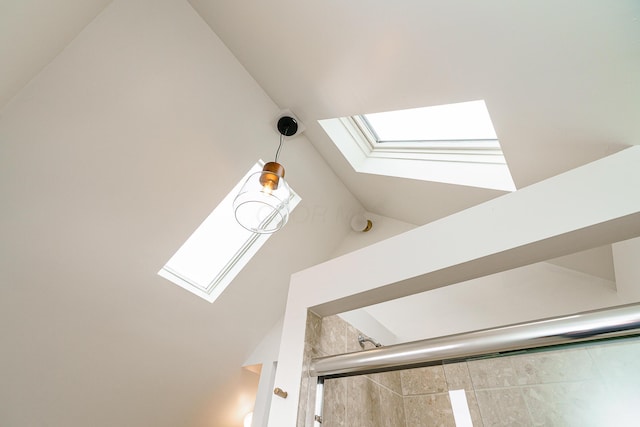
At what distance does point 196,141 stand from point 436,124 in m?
1.60

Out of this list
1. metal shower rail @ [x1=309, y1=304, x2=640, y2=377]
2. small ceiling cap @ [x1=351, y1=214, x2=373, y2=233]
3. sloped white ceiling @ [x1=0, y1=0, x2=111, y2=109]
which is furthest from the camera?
small ceiling cap @ [x1=351, y1=214, x2=373, y2=233]

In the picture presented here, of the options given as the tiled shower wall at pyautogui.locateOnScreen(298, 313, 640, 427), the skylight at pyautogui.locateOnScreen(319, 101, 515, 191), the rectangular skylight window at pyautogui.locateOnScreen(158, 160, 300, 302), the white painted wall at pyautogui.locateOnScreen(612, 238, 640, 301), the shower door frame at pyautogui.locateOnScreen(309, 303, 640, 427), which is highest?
the skylight at pyautogui.locateOnScreen(319, 101, 515, 191)

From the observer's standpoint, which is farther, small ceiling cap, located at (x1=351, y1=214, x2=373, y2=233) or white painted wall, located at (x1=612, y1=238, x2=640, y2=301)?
small ceiling cap, located at (x1=351, y1=214, x2=373, y2=233)

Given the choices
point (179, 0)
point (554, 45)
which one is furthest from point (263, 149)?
point (554, 45)

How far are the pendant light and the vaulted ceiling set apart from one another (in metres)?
0.51

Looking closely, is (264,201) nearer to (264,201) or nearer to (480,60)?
(264,201)

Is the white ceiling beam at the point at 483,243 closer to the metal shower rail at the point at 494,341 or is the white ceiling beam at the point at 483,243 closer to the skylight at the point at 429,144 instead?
the metal shower rail at the point at 494,341

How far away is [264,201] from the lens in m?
1.65

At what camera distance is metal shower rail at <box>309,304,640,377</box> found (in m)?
0.83

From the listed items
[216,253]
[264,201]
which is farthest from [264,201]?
[216,253]

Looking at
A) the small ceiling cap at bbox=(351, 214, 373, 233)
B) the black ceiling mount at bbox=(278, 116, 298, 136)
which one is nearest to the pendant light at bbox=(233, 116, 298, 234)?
the black ceiling mount at bbox=(278, 116, 298, 136)

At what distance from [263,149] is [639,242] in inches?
80.4

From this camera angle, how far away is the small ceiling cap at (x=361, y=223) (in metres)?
2.85

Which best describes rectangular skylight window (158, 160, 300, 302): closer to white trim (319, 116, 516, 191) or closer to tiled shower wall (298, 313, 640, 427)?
white trim (319, 116, 516, 191)
